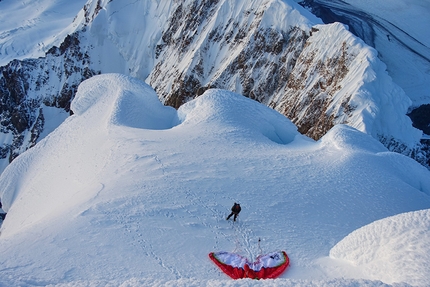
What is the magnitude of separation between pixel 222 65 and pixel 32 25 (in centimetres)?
5570

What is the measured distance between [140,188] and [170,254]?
4.87 m

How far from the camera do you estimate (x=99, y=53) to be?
66.8m

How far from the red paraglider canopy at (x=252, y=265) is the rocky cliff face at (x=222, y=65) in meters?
20.0

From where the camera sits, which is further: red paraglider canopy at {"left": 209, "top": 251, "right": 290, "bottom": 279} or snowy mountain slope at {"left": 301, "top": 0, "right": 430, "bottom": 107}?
snowy mountain slope at {"left": 301, "top": 0, "right": 430, "bottom": 107}

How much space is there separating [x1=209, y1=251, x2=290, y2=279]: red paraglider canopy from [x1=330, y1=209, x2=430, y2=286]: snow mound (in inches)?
74.9

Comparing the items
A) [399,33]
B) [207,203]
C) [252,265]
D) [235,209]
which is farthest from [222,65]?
[252,265]

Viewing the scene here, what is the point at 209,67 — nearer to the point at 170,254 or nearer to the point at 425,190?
the point at 425,190

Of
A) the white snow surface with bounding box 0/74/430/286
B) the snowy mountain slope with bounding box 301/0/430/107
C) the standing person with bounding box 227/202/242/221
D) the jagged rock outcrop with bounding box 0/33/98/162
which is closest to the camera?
the white snow surface with bounding box 0/74/430/286

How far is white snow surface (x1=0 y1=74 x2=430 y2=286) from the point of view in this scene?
37.7 ft

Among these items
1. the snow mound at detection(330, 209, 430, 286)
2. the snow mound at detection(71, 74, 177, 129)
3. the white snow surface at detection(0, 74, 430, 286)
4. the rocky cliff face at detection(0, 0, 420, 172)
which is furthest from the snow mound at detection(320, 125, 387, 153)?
the snow mound at detection(71, 74, 177, 129)

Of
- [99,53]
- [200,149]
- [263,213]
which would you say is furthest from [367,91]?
[99,53]

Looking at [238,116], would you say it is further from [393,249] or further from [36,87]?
[36,87]

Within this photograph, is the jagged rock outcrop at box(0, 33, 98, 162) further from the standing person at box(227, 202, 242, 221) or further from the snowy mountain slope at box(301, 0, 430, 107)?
the standing person at box(227, 202, 242, 221)

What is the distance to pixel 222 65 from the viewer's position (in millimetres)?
48750
